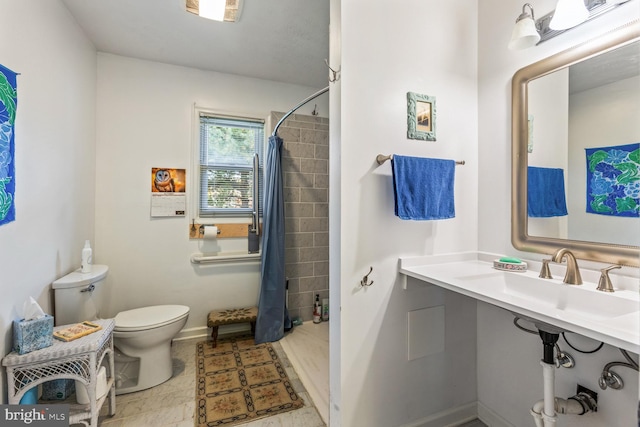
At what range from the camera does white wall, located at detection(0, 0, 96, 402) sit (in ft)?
4.46

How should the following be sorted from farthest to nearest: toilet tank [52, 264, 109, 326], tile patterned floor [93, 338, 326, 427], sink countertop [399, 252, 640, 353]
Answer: toilet tank [52, 264, 109, 326] → tile patterned floor [93, 338, 326, 427] → sink countertop [399, 252, 640, 353]

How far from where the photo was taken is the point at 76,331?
1514 mm

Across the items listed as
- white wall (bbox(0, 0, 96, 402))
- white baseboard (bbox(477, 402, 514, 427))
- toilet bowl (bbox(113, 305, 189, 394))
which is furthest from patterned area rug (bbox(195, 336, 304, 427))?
white baseboard (bbox(477, 402, 514, 427))

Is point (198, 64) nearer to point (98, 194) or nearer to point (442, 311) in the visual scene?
point (98, 194)

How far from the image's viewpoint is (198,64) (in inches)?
100

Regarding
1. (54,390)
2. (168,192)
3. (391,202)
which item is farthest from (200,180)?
(391,202)

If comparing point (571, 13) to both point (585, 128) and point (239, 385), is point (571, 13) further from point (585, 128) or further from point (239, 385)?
point (239, 385)

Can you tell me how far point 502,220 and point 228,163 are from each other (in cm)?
233

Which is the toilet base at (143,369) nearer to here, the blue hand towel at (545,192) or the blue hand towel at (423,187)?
the blue hand towel at (423,187)

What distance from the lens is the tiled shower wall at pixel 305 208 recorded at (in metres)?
2.89

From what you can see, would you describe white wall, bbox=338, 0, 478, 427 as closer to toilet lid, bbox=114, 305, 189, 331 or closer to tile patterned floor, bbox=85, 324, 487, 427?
tile patterned floor, bbox=85, 324, 487, 427

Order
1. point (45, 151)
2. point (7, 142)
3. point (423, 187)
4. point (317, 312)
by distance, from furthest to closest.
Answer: point (317, 312), point (45, 151), point (423, 187), point (7, 142)

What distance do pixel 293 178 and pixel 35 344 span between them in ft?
7.04

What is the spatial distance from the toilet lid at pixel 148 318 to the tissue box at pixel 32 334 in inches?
17.3
